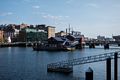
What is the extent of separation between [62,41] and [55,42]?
6702mm

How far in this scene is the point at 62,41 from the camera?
183625mm

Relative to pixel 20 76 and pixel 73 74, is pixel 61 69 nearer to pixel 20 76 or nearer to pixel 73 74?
pixel 73 74

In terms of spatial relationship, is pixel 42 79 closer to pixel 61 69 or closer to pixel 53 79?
pixel 53 79

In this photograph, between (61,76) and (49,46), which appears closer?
(61,76)

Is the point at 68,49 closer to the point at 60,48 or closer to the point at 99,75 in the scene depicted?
the point at 60,48

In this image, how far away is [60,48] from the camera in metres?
173

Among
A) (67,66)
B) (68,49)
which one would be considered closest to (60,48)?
(68,49)

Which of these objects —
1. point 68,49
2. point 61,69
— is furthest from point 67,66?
point 68,49

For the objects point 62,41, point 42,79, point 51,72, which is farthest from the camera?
point 62,41

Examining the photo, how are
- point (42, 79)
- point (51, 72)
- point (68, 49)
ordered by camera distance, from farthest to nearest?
point (68, 49), point (51, 72), point (42, 79)

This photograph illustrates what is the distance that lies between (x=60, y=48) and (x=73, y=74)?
11133 centimetres

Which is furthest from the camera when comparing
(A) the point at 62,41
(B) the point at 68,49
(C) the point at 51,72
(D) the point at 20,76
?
(A) the point at 62,41

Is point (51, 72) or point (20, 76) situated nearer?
point (20, 76)

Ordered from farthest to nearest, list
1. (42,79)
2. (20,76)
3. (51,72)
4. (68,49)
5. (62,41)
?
(62,41)
(68,49)
(51,72)
(20,76)
(42,79)
